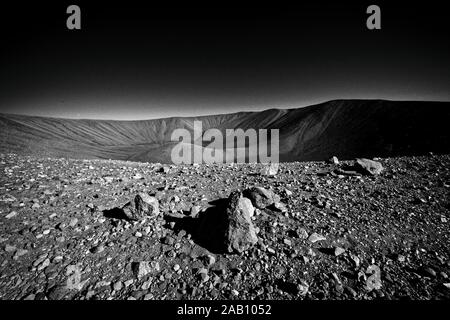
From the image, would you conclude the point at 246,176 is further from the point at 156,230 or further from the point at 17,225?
the point at 17,225

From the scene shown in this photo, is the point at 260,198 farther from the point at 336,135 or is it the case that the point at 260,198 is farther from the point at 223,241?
the point at 336,135

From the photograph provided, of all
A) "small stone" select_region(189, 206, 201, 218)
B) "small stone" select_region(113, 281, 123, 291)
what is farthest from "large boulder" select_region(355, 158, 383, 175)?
"small stone" select_region(113, 281, 123, 291)

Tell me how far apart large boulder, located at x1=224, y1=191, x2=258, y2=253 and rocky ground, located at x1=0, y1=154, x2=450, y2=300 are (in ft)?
0.05

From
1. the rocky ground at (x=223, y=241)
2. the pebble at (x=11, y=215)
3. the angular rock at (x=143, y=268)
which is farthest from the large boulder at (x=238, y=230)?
the pebble at (x=11, y=215)

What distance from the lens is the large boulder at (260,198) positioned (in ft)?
13.4

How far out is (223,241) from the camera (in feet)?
10.3

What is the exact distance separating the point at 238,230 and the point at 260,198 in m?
1.14

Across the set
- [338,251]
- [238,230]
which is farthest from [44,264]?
[338,251]

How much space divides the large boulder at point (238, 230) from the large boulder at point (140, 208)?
1510 mm

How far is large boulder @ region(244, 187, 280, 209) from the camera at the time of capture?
160 inches

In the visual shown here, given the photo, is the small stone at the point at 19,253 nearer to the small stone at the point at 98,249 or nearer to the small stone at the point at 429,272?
the small stone at the point at 98,249

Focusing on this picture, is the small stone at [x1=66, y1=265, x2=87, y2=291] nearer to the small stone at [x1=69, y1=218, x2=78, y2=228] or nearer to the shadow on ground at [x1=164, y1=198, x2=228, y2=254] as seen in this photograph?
the small stone at [x1=69, y1=218, x2=78, y2=228]
